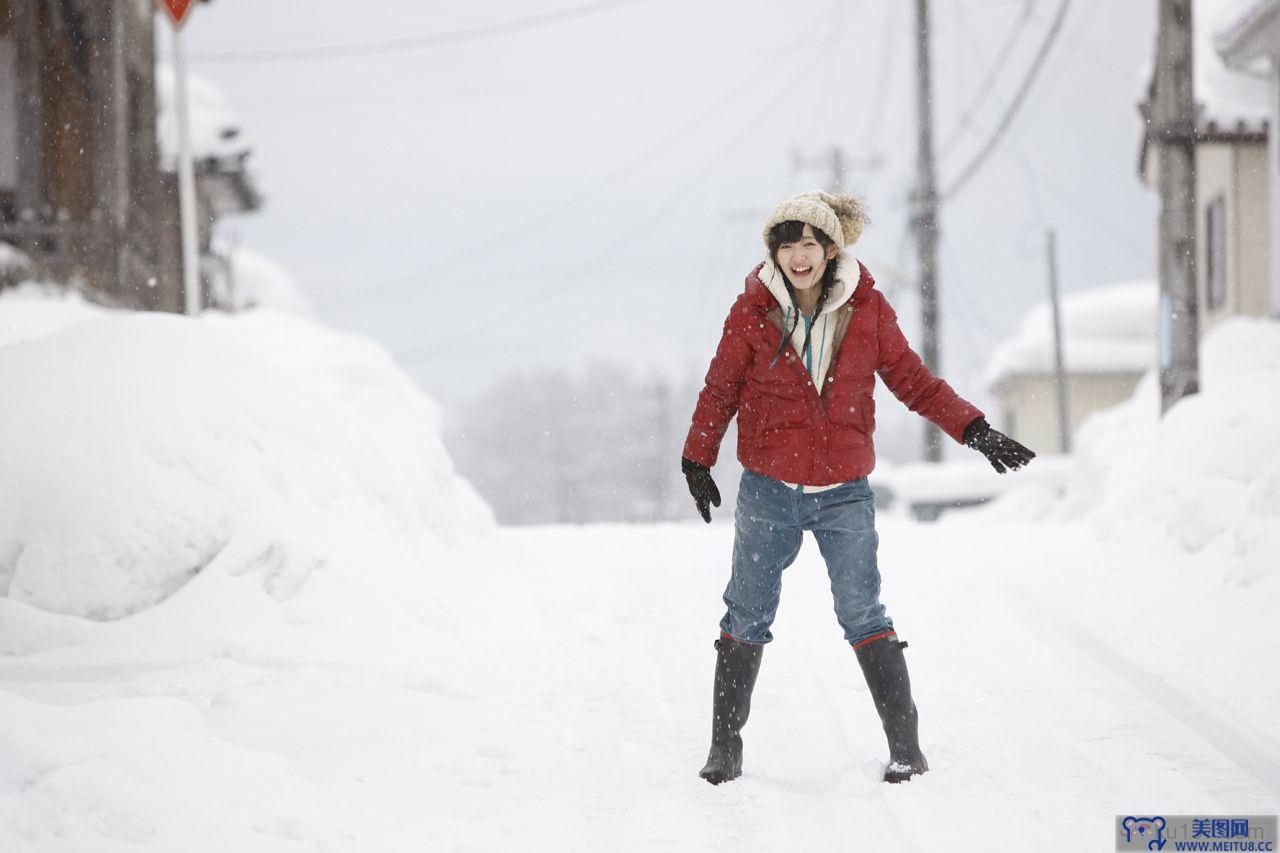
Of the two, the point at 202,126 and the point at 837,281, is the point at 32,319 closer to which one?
the point at 837,281

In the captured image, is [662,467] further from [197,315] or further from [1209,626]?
[1209,626]

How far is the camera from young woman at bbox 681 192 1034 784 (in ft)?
10.8

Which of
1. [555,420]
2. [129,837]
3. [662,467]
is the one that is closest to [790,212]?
[129,837]

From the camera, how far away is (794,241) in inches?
131

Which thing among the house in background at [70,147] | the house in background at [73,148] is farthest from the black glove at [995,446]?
the house in background at [70,147]

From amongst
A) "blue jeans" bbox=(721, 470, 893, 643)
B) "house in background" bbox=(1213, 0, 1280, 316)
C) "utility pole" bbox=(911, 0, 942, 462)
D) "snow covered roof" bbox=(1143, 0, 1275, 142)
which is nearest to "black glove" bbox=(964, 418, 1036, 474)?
"blue jeans" bbox=(721, 470, 893, 643)

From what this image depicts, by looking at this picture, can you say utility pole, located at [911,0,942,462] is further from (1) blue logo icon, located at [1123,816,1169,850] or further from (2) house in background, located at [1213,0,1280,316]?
(1) blue logo icon, located at [1123,816,1169,850]

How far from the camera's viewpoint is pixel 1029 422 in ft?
103

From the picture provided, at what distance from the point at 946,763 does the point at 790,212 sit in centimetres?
175

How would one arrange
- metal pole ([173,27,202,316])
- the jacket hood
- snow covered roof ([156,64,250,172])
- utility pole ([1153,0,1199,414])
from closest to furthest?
1. the jacket hood
2. metal pole ([173,27,202,316])
3. utility pole ([1153,0,1199,414])
4. snow covered roof ([156,64,250,172])

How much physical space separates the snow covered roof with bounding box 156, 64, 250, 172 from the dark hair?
21.2m

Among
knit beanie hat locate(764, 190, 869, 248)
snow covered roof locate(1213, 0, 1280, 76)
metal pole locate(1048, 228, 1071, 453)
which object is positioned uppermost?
snow covered roof locate(1213, 0, 1280, 76)

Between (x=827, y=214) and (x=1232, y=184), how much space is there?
51.7 feet

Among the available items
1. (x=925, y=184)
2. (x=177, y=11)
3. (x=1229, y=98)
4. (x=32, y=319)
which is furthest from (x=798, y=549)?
(x=925, y=184)
